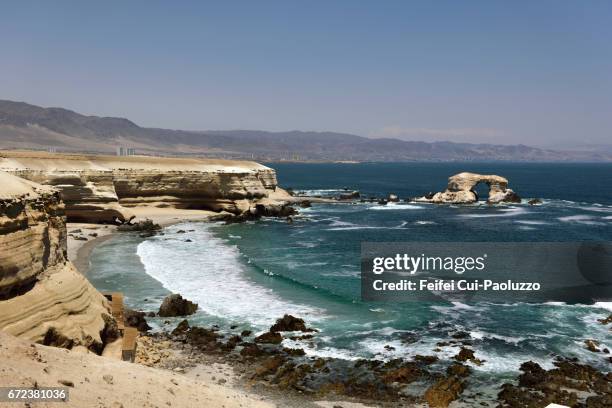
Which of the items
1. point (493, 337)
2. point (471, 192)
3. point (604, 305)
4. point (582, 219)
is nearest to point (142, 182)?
point (493, 337)

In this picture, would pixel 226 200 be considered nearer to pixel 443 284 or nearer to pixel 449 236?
pixel 449 236

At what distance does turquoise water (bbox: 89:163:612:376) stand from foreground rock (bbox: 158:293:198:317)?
64cm

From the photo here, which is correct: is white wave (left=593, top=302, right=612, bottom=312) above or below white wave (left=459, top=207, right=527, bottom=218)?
below

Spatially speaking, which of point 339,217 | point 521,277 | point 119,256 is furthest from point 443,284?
point 339,217

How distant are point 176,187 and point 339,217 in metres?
21.0

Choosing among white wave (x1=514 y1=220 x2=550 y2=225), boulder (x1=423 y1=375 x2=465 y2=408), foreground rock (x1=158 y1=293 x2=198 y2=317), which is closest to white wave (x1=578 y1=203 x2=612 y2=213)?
white wave (x1=514 y1=220 x2=550 y2=225)

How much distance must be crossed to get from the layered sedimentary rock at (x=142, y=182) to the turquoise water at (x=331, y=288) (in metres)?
6.99

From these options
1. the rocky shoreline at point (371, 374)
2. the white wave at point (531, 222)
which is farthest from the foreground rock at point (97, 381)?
the white wave at point (531, 222)

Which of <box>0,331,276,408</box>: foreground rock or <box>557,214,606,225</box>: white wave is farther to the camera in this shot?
<box>557,214,606,225</box>: white wave

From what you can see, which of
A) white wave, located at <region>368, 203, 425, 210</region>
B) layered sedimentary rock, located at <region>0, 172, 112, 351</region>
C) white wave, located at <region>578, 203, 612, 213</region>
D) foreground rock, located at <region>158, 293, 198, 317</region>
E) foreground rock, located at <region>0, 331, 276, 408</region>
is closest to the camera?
foreground rock, located at <region>0, 331, 276, 408</region>

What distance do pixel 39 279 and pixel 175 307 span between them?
41.7 ft

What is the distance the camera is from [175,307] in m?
28.0

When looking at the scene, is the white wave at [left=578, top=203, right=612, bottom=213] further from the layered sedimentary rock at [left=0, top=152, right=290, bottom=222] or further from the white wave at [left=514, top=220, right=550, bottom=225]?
the layered sedimentary rock at [left=0, top=152, right=290, bottom=222]

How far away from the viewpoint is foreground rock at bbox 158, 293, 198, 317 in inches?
1100
